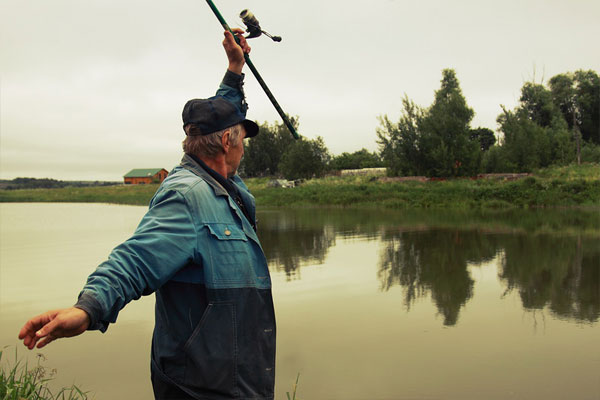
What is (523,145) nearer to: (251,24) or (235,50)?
(251,24)

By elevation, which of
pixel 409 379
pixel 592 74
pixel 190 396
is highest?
pixel 592 74

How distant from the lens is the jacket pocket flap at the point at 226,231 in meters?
2.05

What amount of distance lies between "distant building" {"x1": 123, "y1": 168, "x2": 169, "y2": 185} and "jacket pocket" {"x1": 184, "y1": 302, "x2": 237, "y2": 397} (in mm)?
92934

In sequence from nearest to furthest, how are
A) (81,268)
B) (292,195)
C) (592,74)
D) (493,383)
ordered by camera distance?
(493,383) < (81,268) < (292,195) < (592,74)

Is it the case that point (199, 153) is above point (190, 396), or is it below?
above

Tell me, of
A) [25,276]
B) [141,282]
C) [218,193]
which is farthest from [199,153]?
[25,276]

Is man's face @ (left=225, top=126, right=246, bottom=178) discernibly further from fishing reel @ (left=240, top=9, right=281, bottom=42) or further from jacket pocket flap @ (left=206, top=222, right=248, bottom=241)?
fishing reel @ (left=240, top=9, right=281, bottom=42)

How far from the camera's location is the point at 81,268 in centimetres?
1076

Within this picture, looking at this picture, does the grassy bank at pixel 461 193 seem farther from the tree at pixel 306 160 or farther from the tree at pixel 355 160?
the tree at pixel 355 160

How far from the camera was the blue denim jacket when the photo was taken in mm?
1952

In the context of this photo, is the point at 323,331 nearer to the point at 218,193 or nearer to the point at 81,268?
the point at 218,193

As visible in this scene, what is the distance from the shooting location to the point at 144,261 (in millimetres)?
1858

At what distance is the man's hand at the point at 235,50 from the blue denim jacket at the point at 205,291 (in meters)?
0.85

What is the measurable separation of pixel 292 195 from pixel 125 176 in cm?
7697
